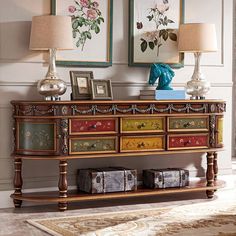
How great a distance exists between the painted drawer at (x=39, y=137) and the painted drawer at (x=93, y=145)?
0.14 m

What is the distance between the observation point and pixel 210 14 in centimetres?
584

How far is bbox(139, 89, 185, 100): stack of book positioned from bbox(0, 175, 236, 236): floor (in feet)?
2.72

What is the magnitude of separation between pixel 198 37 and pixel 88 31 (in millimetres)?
895

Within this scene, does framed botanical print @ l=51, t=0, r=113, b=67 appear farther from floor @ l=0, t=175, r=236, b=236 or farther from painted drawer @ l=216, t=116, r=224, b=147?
floor @ l=0, t=175, r=236, b=236

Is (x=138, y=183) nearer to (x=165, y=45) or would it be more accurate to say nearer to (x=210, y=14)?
(x=165, y=45)

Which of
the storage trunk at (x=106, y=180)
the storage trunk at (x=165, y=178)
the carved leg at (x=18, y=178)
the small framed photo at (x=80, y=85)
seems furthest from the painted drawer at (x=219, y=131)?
the carved leg at (x=18, y=178)

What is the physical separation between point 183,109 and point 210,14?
109cm

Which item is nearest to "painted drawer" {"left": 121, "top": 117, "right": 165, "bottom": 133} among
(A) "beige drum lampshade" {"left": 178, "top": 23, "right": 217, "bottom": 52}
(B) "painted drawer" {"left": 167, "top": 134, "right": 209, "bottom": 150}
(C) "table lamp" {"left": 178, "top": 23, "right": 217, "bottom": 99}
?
(B) "painted drawer" {"left": 167, "top": 134, "right": 209, "bottom": 150}

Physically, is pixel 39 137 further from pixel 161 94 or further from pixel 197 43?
pixel 197 43

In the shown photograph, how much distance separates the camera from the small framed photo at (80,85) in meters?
5.00

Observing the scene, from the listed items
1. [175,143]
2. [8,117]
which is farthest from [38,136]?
[175,143]

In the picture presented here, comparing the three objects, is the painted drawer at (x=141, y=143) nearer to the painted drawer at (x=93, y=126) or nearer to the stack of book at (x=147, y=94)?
the painted drawer at (x=93, y=126)

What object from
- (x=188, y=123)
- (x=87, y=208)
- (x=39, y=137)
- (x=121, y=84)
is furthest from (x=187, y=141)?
(x=39, y=137)

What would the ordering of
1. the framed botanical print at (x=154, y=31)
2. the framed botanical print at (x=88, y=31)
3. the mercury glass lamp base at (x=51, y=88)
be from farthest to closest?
the framed botanical print at (x=154, y=31) < the framed botanical print at (x=88, y=31) < the mercury glass lamp base at (x=51, y=88)
